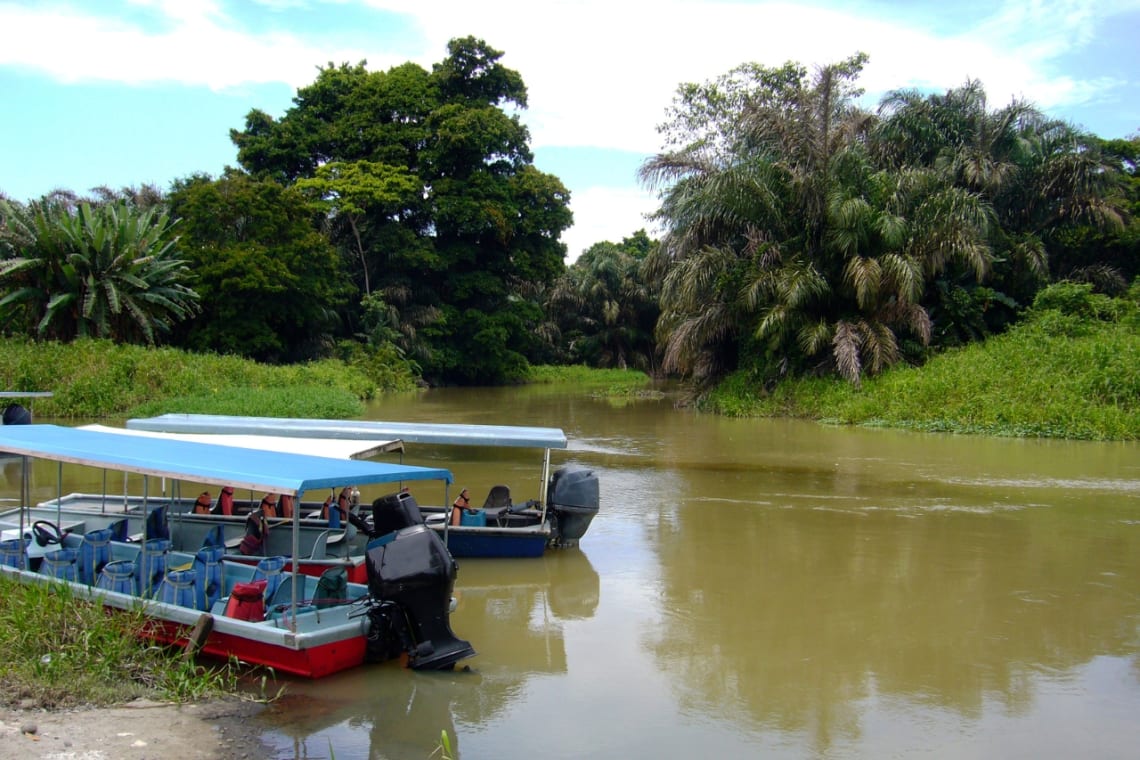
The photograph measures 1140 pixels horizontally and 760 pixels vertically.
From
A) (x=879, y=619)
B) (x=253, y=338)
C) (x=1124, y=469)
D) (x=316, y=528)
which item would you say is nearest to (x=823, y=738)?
(x=879, y=619)

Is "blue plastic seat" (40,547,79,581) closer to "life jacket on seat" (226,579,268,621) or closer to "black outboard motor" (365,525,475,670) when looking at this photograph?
"life jacket on seat" (226,579,268,621)

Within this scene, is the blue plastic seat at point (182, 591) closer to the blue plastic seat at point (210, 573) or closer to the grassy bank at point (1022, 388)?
the blue plastic seat at point (210, 573)

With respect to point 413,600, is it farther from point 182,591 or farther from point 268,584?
point 182,591

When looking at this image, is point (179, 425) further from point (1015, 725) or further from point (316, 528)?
point (1015, 725)

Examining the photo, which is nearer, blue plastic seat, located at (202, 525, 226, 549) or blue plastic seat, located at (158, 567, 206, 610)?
blue plastic seat, located at (158, 567, 206, 610)

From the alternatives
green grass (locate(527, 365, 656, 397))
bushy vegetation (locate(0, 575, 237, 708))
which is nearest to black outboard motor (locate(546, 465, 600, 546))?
bushy vegetation (locate(0, 575, 237, 708))

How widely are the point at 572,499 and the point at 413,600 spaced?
12.7 feet

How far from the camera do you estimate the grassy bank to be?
1941 centimetres

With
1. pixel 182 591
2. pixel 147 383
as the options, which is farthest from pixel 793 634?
pixel 147 383

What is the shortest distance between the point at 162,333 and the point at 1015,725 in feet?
96.8

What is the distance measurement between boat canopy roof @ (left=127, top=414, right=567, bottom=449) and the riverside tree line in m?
12.7

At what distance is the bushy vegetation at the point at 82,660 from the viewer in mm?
5965

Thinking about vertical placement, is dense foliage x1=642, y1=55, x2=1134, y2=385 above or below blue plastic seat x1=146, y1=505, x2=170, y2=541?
above

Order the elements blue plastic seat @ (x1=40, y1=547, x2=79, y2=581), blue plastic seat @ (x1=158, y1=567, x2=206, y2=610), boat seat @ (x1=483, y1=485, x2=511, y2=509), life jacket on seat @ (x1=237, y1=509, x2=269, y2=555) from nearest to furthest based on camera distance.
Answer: blue plastic seat @ (x1=158, y1=567, x2=206, y2=610) < blue plastic seat @ (x1=40, y1=547, x2=79, y2=581) < life jacket on seat @ (x1=237, y1=509, x2=269, y2=555) < boat seat @ (x1=483, y1=485, x2=511, y2=509)
